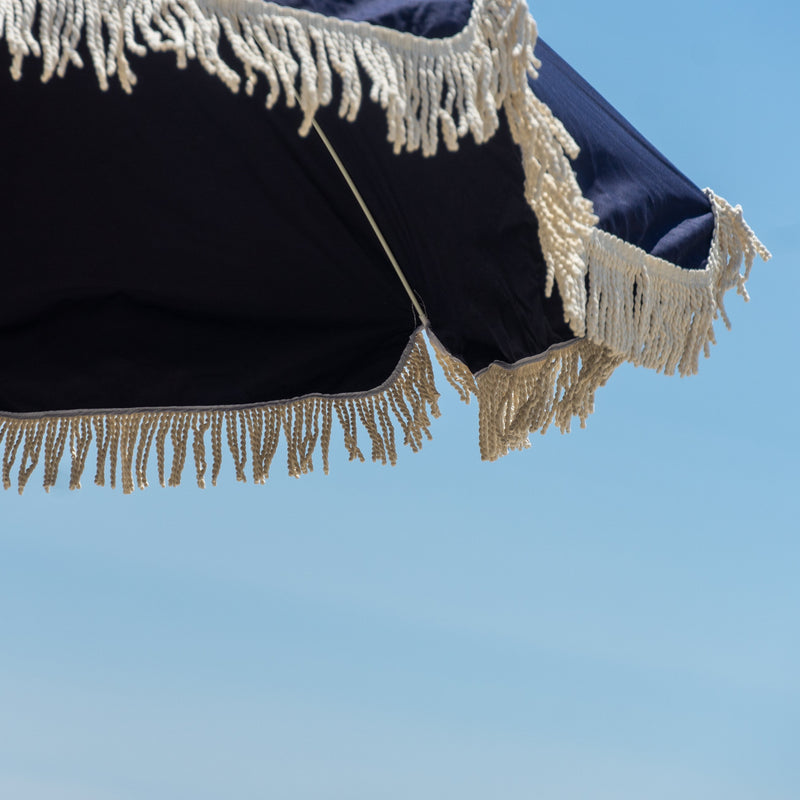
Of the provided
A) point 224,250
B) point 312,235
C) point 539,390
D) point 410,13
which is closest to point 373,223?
point 312,235

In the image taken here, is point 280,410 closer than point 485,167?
No

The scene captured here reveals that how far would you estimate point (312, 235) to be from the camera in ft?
5.26

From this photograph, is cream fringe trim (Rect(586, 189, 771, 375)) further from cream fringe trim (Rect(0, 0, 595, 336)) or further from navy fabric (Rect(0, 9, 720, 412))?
cream fringe trim (Rect(0, 0, 595, 336))

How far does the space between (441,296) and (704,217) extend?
38cm

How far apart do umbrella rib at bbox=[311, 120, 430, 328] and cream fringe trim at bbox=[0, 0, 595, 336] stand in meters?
0.25

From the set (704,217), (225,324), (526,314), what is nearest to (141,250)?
(225,324)

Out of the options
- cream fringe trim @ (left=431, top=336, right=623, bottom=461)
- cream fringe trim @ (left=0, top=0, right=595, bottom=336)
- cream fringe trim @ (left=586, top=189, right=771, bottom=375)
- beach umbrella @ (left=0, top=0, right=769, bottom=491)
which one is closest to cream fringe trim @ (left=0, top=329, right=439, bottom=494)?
beach umbrella @ (left=0, top=0, right=769, bottom=491)

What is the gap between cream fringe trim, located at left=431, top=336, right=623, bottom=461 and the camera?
62.6 inches

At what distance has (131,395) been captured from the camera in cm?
178

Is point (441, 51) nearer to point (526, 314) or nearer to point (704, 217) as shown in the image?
point (526, 314)

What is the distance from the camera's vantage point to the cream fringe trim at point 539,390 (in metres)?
1.59

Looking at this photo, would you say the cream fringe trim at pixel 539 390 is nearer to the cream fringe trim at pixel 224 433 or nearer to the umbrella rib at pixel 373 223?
the umbrella rib at pixel 373 223

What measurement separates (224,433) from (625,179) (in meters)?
0.76

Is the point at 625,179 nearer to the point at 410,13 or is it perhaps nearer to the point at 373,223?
the point at 373,223
